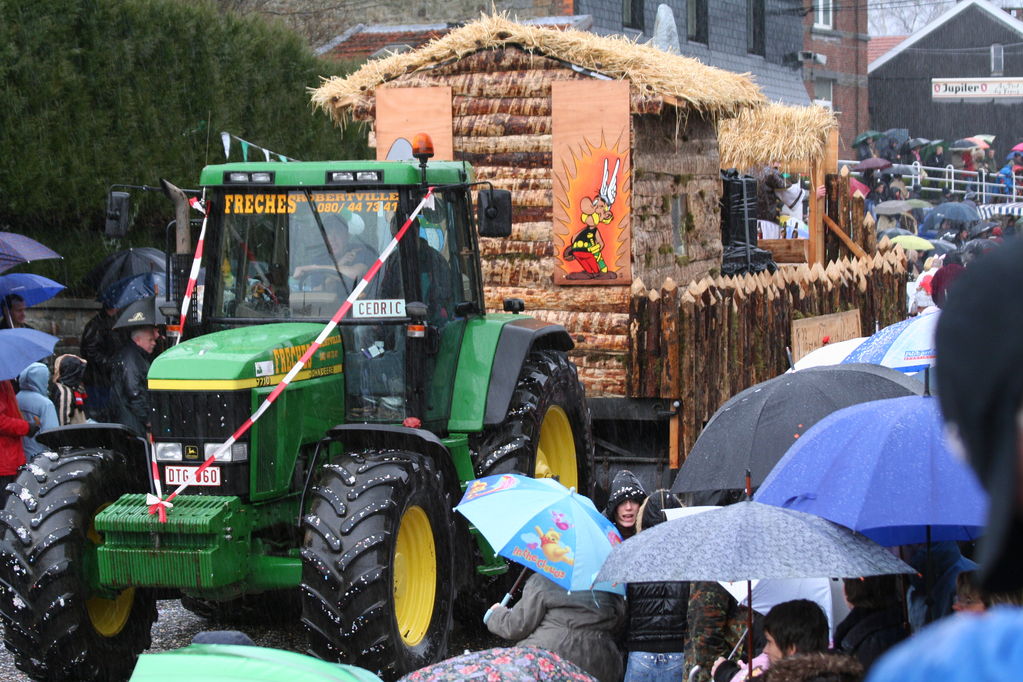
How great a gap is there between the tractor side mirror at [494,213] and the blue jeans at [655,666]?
2.95 m

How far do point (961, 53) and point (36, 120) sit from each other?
160 ft

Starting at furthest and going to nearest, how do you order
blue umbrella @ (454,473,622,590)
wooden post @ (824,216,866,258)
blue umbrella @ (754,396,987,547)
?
wooden post @ (824,216,866,258) → blue umbrella @ (454,473,622,590) → blue umbrella @ (754,396,987,547)

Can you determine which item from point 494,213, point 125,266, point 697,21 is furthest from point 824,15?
point 494,213

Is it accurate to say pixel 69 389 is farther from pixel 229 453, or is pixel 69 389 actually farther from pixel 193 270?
pixel 229 453

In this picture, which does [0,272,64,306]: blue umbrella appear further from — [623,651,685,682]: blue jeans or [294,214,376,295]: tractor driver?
[623,651,685,682]: blue jeans

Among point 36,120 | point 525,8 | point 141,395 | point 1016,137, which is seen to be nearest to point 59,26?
point 36,120

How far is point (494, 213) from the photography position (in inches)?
315

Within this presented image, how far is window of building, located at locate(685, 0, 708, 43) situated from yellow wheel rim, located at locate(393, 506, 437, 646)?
79.9 feet

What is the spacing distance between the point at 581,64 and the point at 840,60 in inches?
1310

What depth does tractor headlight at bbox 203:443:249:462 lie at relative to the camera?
6.90 meters

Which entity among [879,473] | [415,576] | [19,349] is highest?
[19,349]

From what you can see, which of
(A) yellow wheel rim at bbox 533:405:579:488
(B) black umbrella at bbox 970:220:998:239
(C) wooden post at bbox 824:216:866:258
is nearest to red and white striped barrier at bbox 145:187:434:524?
(A) yellow wheel rim at bbox 533:405:579:488

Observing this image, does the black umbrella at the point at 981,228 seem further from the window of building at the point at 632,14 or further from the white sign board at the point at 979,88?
the white sign board at the point at 979,88

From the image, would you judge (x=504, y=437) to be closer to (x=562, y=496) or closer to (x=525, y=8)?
(x=562, y=496)
